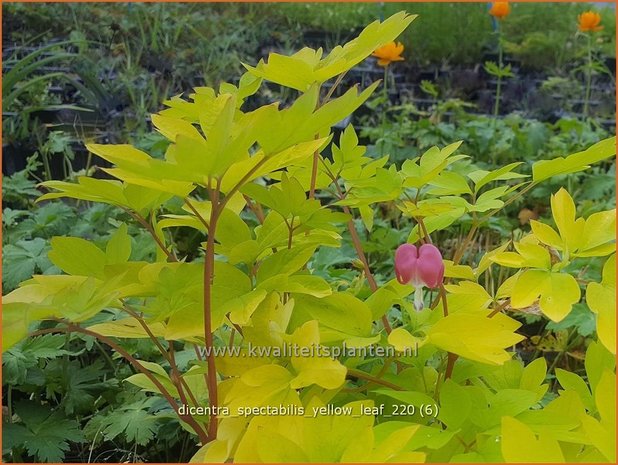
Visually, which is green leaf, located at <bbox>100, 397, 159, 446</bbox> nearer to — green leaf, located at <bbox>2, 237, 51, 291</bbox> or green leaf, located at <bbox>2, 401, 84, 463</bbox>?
green leaf, located at <bbox>2, 401, 84, 463</bbox>

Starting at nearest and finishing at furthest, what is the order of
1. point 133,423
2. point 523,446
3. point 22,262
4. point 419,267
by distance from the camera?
point 523,446
point 419,267
point 133,423
point 22,262

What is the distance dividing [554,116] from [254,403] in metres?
2.97

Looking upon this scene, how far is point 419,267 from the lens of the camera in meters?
0.66

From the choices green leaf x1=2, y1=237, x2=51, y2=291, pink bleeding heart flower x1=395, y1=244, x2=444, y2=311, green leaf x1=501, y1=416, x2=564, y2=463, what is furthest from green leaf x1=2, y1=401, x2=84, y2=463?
green leaf x1=501, y1=416, x2=564, y2=463

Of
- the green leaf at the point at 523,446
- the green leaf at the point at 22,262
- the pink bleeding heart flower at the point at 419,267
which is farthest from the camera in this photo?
the green leaf at the point at 22,262

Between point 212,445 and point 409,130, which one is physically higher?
point 212,445

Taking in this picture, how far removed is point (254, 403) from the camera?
0.55m

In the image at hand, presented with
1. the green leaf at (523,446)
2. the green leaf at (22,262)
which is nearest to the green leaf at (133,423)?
the green leaf at (22,262)

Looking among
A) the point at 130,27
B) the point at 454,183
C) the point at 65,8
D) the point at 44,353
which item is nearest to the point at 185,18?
the point at 130,27

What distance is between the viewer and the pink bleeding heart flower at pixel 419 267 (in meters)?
0.66

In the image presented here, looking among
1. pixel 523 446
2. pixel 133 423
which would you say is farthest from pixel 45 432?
pixel 523 446

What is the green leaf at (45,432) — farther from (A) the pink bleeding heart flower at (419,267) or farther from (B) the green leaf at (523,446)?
(B) the green leaf at (523,446)

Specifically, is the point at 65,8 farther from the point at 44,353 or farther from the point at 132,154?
the point at 132,154

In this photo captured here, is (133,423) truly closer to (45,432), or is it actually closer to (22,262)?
(45,432)
